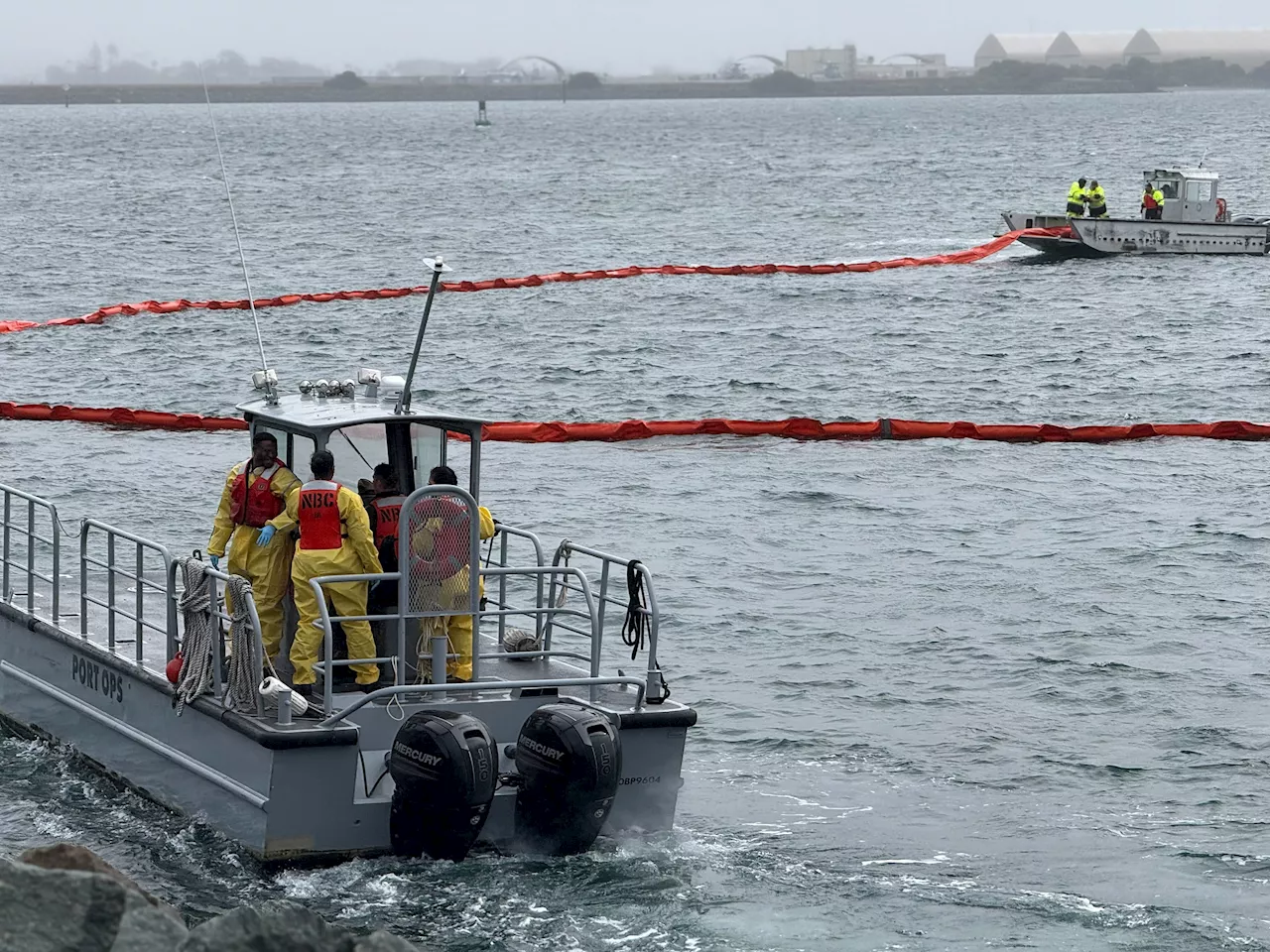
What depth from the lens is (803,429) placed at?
25.8 m

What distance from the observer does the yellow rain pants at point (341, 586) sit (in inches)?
419

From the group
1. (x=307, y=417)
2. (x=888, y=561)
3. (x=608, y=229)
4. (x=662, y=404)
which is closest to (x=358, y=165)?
(x=608, y=229)

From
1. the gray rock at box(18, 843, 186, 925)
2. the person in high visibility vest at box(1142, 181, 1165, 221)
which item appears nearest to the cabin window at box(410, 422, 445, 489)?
the gray rock at box(18, 843, 186, 925)

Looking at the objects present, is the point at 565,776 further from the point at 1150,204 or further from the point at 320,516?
the point at 1150,204

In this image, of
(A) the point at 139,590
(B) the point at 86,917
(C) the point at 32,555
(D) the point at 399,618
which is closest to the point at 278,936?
(B) the point at 86,917

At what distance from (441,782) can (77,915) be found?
2874mm

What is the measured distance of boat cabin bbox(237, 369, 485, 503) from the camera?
36.5ft

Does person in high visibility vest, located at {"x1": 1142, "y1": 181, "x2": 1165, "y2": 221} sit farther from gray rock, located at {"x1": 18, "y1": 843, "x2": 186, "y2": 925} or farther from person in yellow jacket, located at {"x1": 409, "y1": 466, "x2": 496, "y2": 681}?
gray rock, located at {"x1": 18, "y1": 843, "x2": 186, "y2": 925}

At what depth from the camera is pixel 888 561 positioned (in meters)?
19.4

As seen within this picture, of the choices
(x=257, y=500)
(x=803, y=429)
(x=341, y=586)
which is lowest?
(x=803, y=429)

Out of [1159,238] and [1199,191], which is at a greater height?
[1199,191]

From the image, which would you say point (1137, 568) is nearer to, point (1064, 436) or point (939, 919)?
point (1064, 436)

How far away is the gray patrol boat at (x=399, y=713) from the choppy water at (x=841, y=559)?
298mm

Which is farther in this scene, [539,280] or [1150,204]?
[1150,204]
